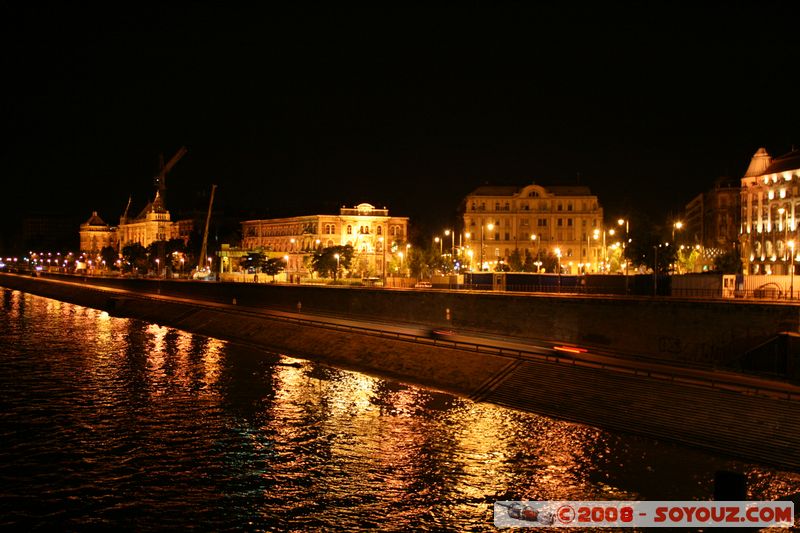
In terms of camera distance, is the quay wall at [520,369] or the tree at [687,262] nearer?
the quay wall at [520,369]

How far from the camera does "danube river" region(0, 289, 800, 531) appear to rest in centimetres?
2344

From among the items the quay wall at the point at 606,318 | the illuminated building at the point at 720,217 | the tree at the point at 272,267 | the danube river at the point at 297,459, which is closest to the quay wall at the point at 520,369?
the quay wall at the point at 606,318

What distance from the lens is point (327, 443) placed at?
3133 centimetres

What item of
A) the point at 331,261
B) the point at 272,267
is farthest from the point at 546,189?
the point at 272,267

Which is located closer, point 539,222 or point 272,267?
point 539,222

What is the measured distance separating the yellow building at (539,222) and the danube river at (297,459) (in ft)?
274

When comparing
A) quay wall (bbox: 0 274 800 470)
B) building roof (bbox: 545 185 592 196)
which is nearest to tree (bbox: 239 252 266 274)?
quay wall (bbox: 0 274 800 470)

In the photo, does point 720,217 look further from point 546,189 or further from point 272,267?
point 272,267

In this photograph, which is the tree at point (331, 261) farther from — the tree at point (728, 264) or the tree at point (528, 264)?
the tree at point (728, 264)

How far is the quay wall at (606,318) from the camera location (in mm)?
43812

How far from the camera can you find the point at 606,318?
2019 inches

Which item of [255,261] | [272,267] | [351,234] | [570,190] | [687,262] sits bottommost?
[272,267]

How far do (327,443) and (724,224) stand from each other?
125234 millimetres

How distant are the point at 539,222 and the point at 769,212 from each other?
36290 millimetres
